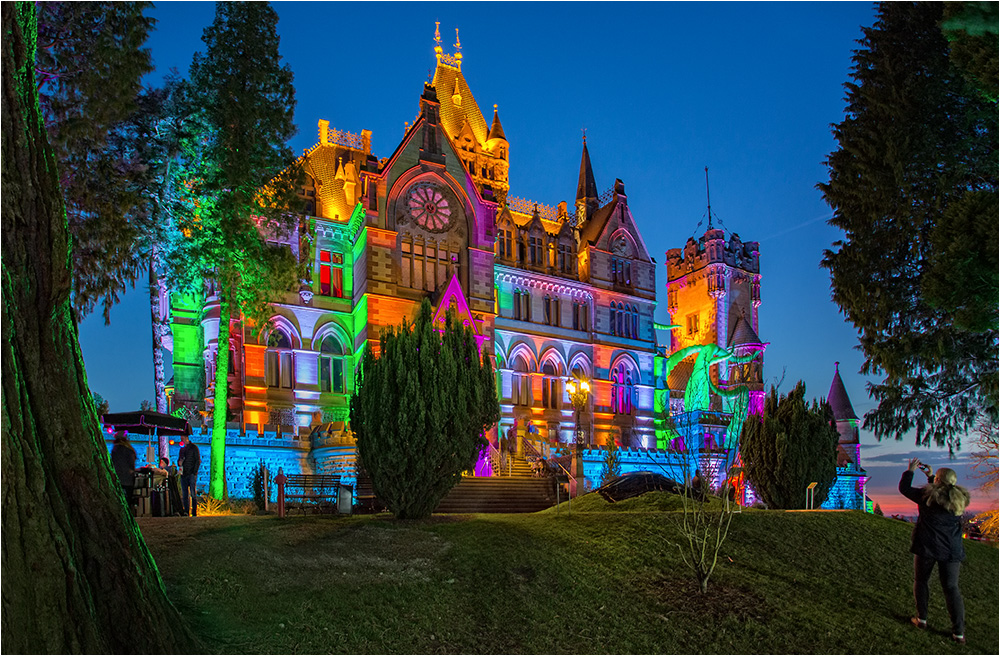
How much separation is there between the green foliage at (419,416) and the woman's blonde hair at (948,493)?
10433 mm

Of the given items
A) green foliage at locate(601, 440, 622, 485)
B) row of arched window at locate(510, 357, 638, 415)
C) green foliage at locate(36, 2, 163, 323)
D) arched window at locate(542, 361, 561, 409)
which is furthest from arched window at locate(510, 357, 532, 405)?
green foliage at locate(36, 2, 163, 323)

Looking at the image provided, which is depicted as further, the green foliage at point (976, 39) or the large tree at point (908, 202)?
the large tree at point (908, 202)

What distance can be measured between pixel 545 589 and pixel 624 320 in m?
36.4

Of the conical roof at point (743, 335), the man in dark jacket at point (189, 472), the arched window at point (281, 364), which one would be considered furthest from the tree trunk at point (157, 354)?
the conical roof at point (743, 335)

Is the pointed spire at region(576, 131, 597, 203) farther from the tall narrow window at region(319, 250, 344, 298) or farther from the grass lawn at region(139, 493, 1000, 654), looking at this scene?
the grass lawn at region(139, 493, 1000, 654)

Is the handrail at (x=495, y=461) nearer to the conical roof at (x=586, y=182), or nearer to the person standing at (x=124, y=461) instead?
the person standing at (x=124, y=461)

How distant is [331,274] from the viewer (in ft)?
125

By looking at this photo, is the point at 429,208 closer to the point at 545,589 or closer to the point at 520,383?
the point at 520,383

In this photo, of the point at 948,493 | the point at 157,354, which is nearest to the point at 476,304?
the point at 157,354

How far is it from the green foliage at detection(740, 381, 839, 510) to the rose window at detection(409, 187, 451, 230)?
2131 centimetres

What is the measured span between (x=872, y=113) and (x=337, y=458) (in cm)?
2126

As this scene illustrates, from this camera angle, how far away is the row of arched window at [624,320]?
4700 centimetres

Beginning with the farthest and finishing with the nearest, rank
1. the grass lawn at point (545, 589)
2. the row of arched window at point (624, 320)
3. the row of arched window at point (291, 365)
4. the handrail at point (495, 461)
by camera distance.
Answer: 1. the row of arched window at point (624, 320)
2. the row of arched window at point (291, 365)
3. the handrail at point (495, 461)
4. the grass lawn at point (545, 589)

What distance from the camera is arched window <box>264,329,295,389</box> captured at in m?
35.1
